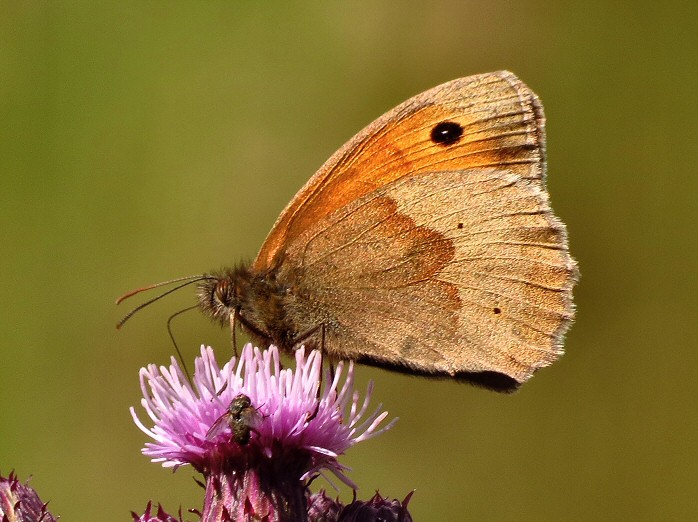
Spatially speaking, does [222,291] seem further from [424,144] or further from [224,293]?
[424,144]

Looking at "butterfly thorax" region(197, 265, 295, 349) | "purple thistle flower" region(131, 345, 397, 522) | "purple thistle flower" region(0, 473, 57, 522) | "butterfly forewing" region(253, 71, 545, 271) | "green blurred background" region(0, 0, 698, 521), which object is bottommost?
"purple thistle flower" region(0, 473, 57, 522)

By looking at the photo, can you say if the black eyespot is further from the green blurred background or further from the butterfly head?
the green blurred background

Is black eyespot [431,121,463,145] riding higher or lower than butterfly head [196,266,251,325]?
higher

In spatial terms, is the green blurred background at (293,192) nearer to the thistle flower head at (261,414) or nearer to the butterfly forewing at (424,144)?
the butterfly forewing at (424,144)

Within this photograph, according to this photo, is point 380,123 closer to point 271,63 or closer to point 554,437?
point 554,437

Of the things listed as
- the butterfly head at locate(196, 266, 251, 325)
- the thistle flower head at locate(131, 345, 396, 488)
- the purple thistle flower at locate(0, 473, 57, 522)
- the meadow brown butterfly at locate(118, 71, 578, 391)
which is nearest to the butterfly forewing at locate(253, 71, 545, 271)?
the meadow brown butterfly at locate(118, 71, 578, 391)

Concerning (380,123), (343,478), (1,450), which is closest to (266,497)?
(343,478)
